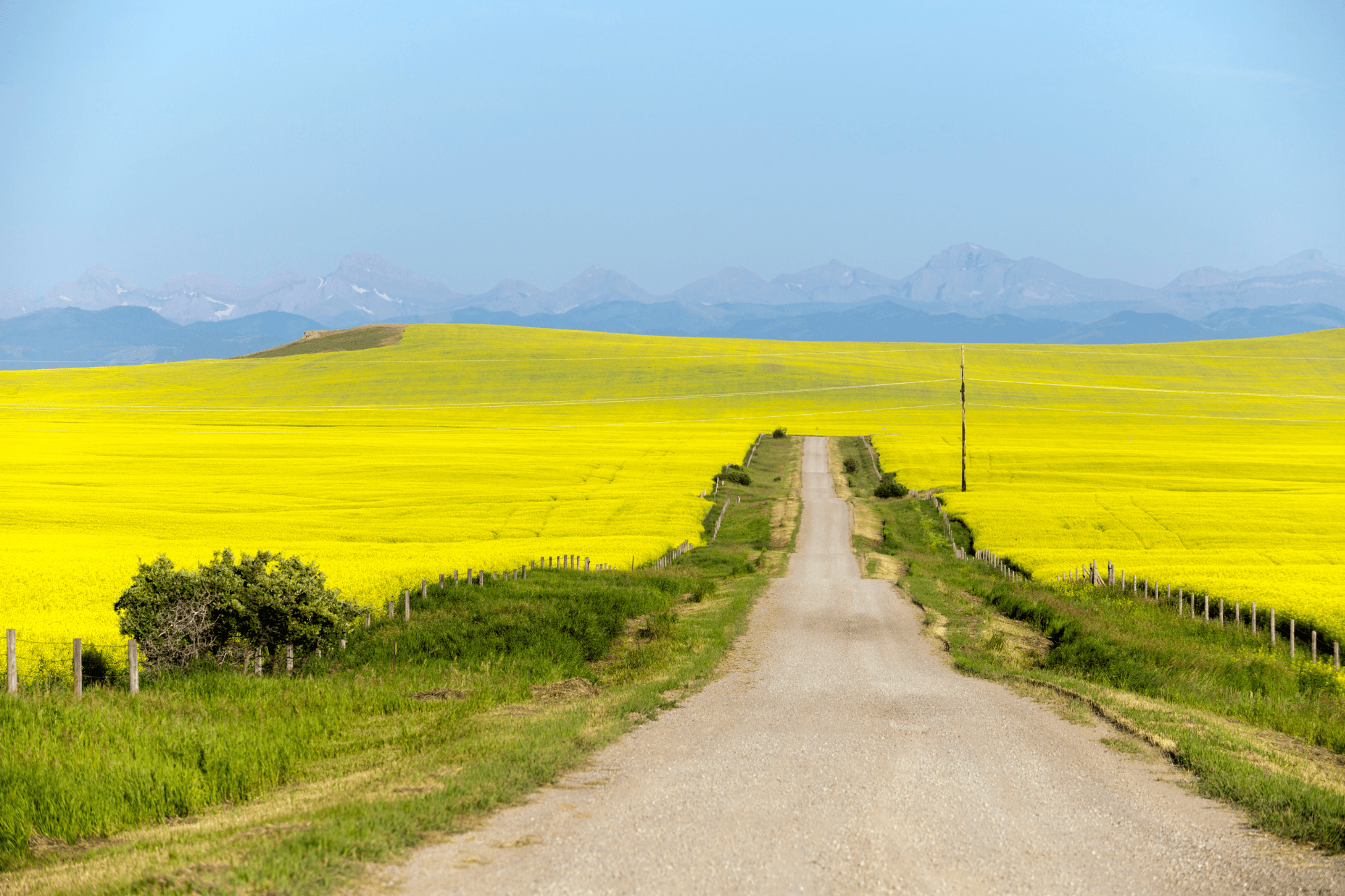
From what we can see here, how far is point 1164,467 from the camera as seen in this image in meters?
75.9

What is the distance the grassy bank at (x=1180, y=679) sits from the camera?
10.7 m

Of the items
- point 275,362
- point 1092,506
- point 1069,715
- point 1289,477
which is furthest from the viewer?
point 275,362

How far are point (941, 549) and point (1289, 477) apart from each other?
3559cm

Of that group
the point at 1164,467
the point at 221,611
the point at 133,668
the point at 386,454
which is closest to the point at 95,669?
the point at 221,611

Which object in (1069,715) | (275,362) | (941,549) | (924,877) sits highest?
(275,362)

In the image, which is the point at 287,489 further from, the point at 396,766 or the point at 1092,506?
the point at 396,766

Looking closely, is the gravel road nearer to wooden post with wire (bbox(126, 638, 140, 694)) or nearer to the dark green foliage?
wooden post with wire (bbox(126, 638, 140, 694))

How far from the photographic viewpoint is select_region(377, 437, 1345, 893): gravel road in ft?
26.0

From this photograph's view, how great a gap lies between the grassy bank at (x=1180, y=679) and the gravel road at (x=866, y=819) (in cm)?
67

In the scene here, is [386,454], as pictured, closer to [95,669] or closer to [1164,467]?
[1164,467]

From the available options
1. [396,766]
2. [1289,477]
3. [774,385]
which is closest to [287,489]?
[396,766]

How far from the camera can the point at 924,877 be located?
790 centimetres

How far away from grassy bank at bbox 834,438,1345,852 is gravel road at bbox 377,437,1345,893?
665mm

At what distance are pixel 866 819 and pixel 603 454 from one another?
74302 mm
